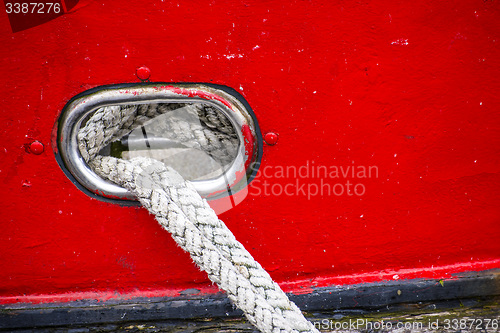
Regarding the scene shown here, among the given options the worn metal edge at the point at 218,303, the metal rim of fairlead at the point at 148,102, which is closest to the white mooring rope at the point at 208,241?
the metal rim of fairlead at the point at 148,102

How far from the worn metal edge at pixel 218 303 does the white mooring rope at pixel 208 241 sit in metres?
0.20

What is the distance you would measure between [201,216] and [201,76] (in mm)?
289

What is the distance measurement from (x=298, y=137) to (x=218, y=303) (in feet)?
1.52

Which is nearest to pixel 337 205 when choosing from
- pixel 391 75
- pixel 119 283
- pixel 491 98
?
pixel 391 75

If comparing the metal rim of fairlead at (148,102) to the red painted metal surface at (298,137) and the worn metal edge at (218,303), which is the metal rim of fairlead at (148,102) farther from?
the worn metal edge at (218,303)

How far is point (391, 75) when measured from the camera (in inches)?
29.9

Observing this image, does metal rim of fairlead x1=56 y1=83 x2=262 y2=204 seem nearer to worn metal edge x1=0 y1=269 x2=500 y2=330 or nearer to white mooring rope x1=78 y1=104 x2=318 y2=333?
white mooring rope x1=78 y1=104 x2=318 y2=333

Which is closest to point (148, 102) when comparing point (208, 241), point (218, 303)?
point (208, 241)

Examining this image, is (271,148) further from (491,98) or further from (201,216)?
(491,98)

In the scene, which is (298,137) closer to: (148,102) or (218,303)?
(148,102)

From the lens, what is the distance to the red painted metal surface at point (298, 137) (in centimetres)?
71

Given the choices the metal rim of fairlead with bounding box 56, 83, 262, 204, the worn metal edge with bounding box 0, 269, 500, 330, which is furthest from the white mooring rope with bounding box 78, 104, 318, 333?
the worn metal edge with bounding box 0, 269, 500, 330

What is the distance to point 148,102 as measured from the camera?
73 cm

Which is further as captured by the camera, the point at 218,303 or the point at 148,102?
the point at 218,303
